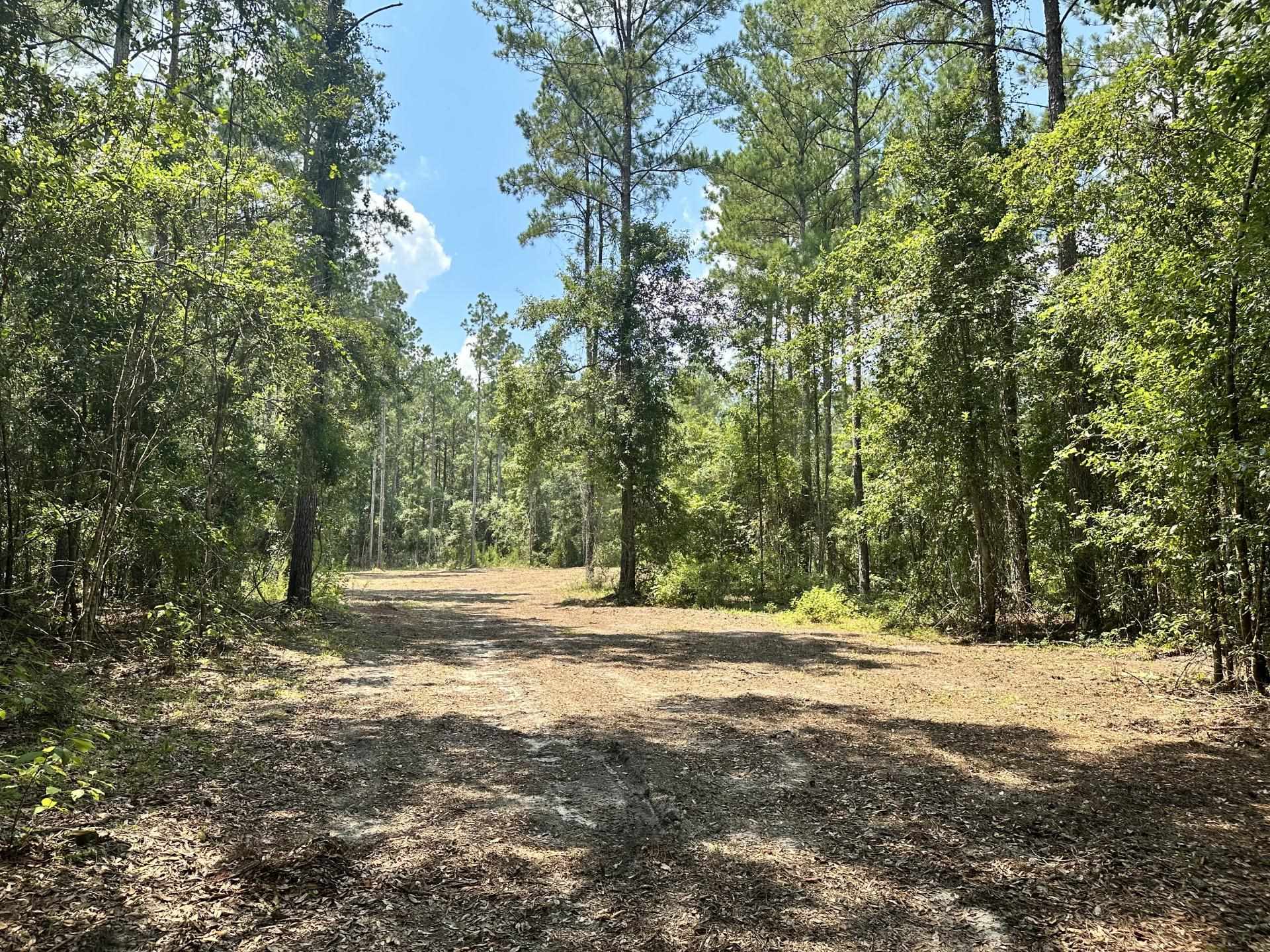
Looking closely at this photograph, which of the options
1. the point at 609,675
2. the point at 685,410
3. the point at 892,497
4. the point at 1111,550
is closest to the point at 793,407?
the point at 685,410

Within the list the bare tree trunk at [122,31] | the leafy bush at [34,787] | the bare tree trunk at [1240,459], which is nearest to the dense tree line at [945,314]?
the bare tree trunk at [1240,459]

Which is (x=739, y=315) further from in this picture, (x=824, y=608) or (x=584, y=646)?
(x=584, y=646)

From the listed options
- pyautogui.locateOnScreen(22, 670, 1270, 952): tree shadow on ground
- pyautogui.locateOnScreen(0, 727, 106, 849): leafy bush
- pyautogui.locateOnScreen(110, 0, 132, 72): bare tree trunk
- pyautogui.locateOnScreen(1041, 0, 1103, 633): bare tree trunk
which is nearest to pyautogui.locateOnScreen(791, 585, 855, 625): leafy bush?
pyautogui.locateOnScreen(1041, 0, 1103, 633): bare tree trunk

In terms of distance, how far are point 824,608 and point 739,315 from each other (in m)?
9.08

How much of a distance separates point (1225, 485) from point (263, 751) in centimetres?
787

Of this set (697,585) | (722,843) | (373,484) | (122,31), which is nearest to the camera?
(722,843)

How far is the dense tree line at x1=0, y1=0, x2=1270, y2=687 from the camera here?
571 cm

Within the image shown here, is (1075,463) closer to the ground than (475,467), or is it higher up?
closer to the ground

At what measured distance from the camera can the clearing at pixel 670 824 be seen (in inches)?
105

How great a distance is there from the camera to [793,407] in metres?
21.6

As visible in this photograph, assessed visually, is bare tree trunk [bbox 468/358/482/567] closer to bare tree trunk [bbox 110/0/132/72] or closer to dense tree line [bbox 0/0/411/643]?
dense tree line [bbox 0/0/411/643]

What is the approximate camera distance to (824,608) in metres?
14.2

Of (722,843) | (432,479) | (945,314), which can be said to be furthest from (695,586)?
(432,479)

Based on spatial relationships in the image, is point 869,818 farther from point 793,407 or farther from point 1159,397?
point 793,407
